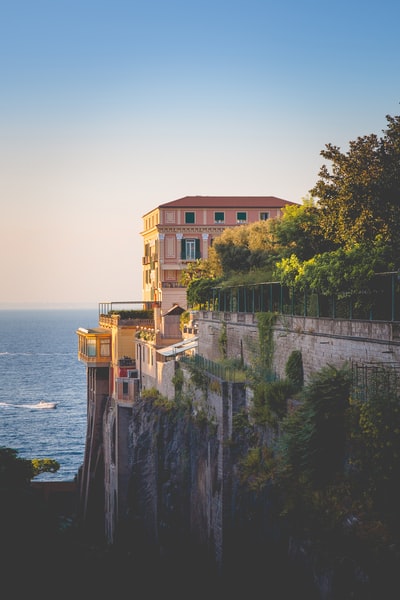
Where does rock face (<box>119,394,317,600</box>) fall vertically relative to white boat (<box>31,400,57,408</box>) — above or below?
above

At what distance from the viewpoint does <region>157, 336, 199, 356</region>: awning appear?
172 feet

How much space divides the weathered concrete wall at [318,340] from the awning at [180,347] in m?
4.02

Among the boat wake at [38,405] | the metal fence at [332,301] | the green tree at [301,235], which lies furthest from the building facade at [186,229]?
the metal fence at [332,301]

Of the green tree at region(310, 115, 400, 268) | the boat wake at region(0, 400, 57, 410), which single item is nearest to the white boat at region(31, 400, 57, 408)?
the boat wake at region(0, 400, 57, 410)

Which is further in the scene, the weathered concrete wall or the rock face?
the rock face

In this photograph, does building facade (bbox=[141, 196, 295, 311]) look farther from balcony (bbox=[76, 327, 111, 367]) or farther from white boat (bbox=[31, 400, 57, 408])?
white boat (bbox=[31, 400, 57, 408])

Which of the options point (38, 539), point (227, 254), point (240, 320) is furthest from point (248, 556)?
point (227, 254)

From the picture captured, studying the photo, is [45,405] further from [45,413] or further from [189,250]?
[189,250]

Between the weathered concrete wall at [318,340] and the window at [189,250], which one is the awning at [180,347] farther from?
the window at [189,250]

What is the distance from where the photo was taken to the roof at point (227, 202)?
89188 millimetres

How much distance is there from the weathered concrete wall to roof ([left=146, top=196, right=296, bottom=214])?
40685mm

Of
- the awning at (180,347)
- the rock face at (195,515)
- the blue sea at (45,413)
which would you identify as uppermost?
the awning at (180,347)

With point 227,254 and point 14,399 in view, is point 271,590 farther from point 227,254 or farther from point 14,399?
point 14,399

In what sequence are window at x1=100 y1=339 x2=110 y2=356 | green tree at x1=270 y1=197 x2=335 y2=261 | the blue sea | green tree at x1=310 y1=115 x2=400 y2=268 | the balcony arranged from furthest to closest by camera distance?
the blue sea < window at x1=100 y1=339 x2=110 y2=356 < the balcony < green tree at x1=270 y1=197 x2=335 y2=261 < green tree at x1=310 y1=115 x2=400 y2=268
